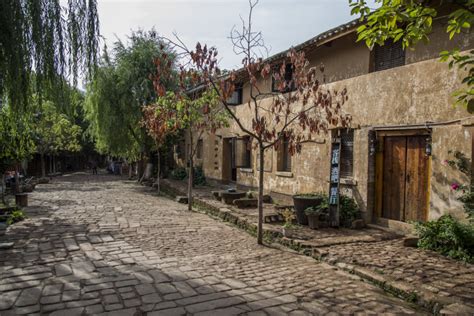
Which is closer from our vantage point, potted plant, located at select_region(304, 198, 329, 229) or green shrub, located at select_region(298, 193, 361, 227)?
potted plant, located at select_region(304, 198, 329, 229)

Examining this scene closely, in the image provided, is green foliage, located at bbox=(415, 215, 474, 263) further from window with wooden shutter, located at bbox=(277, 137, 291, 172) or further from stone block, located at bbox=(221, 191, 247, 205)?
stone block, located at bbox=(221, 191, 247, 205)

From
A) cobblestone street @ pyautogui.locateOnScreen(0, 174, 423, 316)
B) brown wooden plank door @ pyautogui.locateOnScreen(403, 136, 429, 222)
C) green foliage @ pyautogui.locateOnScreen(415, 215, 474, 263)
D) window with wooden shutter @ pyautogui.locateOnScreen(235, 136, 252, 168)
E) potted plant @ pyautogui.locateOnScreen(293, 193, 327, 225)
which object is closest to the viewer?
cobblestone street @ pyautogui.locateOnScreen(0, 174, 423, 316)

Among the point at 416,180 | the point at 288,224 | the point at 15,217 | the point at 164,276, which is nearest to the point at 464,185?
the point at 416,180

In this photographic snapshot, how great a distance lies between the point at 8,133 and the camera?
10039 mm

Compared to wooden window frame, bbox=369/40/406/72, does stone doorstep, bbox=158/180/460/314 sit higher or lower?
lower

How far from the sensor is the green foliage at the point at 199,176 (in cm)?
1784

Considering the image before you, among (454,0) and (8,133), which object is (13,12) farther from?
(454,0)

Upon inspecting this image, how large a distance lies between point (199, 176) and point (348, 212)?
1102 centimetres

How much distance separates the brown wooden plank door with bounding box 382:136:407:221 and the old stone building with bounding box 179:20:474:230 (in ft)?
0.07

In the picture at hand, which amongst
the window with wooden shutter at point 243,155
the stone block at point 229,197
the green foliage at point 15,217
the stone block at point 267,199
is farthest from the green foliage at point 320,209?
the green foliage at point 15,217

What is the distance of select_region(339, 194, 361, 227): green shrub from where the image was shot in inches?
325

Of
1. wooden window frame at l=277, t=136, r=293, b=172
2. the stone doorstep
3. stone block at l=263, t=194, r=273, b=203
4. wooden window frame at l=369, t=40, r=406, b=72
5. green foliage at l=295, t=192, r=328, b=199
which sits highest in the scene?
wooden window frame at l=369, t=40, r=406, b=72

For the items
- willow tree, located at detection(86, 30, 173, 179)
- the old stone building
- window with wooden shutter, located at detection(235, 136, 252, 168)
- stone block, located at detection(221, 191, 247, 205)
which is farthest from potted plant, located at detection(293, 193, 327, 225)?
willow tree, located at detection(86, 30, 173, 179)

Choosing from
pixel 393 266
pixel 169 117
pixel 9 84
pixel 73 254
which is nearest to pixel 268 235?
pixel 393 266
